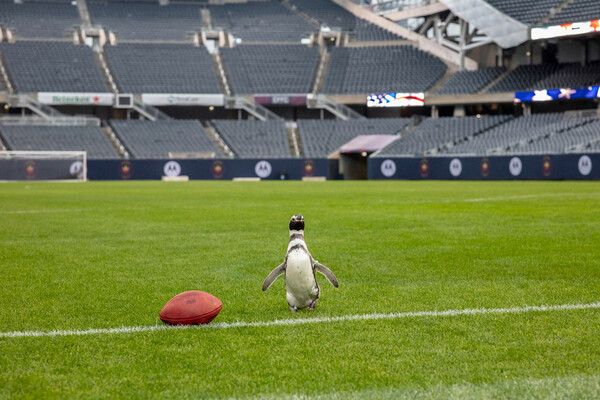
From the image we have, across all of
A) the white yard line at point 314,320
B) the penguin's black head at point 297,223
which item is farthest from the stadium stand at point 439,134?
the penguin's black head at point 297,223

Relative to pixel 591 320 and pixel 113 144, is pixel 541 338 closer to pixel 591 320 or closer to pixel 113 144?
pixel 591 320

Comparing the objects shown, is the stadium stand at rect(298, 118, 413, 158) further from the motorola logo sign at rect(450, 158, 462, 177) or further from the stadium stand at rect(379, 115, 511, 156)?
the motorola logo sign at rect(450, 158, 462, 177)

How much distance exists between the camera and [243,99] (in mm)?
59531

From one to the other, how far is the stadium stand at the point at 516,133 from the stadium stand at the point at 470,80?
523 centimetres

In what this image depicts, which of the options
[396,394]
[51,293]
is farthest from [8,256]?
[396,394]

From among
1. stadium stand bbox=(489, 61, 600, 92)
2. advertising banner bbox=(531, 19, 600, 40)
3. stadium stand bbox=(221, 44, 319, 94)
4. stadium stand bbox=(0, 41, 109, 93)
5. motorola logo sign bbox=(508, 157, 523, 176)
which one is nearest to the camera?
motorola logo sign bbox=(508, 157, 523, 176)

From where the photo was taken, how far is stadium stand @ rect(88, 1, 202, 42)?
65.3 m

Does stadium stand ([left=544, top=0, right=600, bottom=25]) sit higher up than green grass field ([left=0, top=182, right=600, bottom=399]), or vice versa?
stadium stand ([left=544, top=0, right=600, bottom=25])

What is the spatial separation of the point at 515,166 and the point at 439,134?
11.0 metres

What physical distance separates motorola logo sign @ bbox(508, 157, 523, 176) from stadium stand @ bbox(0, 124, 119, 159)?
28.9 metres

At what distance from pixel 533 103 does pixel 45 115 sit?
128 ft

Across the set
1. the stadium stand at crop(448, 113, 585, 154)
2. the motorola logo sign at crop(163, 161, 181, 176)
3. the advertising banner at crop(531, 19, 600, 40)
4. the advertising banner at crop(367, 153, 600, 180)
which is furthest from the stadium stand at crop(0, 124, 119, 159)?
the advertising banner at crop(531, 19, 600, 40)

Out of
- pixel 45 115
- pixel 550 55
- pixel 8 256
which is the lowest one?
pixel 8 256

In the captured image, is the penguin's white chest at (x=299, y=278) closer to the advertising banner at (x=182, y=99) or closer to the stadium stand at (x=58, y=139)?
the stadium stand at (x=58, y=139)
